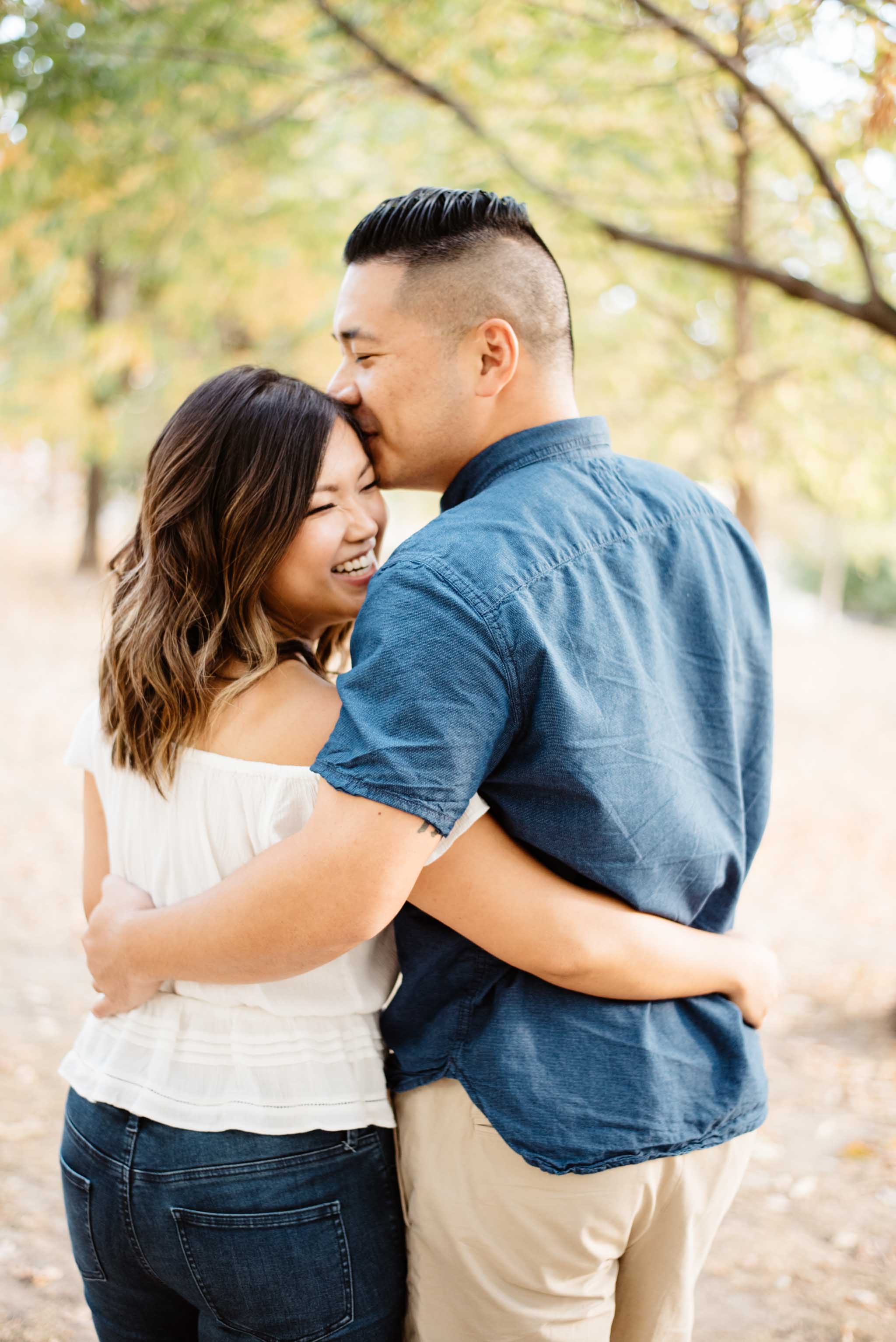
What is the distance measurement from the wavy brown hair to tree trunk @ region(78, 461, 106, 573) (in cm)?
1529

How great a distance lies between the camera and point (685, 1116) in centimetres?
156

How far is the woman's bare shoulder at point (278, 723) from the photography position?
5.26 feet

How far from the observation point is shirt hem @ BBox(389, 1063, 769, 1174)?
1.50m

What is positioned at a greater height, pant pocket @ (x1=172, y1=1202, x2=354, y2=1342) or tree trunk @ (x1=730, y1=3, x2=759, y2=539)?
tree trunk @ (x1=730, y1=3, x2=759, y2=539)

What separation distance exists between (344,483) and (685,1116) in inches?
44.1

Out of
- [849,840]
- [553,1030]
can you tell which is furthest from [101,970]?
[849,840]

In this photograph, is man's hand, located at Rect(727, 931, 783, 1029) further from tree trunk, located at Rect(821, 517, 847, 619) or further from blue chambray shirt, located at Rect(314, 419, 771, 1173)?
tree trunk, located at Rect(821, 517, 847, 619)

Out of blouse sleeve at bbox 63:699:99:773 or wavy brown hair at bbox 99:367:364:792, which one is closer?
wavy brown hair at bbox 99:367:364:792

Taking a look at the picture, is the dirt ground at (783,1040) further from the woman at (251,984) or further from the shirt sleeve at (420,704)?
the shirt sleeve at (420,704)

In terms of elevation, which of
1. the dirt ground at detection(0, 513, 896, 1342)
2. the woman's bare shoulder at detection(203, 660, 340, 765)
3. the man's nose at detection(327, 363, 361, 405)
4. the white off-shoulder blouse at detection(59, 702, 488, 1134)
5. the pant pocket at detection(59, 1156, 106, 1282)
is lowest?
the dirt ground at detection(0, 513, 896, 1342)

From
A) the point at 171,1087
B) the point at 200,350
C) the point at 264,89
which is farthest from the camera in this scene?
the point at 200,350

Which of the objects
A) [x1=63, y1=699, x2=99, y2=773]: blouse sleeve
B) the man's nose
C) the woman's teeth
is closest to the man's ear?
the man's nose

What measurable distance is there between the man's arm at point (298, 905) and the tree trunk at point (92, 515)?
15645 mm

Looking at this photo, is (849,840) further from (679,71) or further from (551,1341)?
(551,1341)
